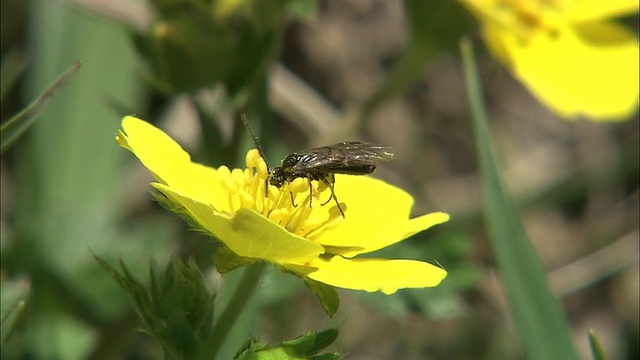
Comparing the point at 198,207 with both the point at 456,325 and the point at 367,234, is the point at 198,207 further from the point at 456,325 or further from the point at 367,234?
the point at 456,325

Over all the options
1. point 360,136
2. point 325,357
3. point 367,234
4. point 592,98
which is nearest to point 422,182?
point 360,136

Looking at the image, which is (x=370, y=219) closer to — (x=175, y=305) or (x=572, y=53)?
(x=175, y=305)

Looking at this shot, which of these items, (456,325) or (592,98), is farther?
(456,325)

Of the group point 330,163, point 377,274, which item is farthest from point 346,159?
point 377,274

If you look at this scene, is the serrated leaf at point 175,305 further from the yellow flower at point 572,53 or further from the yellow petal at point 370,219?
the yellow flower at point 572,53

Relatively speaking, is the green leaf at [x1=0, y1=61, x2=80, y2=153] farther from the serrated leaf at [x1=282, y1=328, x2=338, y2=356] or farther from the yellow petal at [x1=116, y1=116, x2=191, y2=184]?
the serrated leaf at [x1=282, y1=328, x2=338, y2=356]

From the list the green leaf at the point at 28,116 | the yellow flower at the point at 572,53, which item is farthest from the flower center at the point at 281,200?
the yellow flower at the point at 572,53

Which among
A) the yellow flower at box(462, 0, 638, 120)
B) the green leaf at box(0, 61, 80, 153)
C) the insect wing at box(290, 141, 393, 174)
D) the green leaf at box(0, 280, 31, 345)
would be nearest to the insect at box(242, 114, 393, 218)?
the insect wing at box(290, 141, 393, 174)
